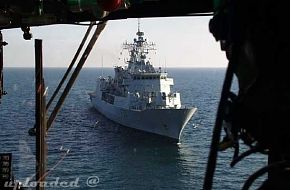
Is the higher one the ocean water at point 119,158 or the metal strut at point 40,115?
the metal strut at point 40,115

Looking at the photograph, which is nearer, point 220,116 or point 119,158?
point 220,116

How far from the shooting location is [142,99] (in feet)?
201

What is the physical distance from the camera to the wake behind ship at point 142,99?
54.8 m

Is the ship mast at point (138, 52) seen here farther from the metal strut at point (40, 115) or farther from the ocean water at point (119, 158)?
the metal strut at point (40, 115)

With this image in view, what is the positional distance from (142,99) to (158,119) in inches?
245

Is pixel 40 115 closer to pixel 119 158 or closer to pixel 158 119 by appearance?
pixel 119 158

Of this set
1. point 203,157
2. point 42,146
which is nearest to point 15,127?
point 203,157

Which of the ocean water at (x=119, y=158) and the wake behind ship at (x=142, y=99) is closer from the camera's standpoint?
the ocean water at (x=119, y=158)

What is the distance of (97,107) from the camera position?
8044 centimetres

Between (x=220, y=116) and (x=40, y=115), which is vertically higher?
(x=220, y=116)

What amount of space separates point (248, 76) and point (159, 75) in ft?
204

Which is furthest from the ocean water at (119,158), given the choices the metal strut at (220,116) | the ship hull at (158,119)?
the metal strut at (220,116)

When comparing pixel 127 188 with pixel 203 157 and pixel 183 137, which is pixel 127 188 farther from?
pixel 183 137

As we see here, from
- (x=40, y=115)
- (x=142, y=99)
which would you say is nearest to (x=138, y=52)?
(x=142, y=99)
